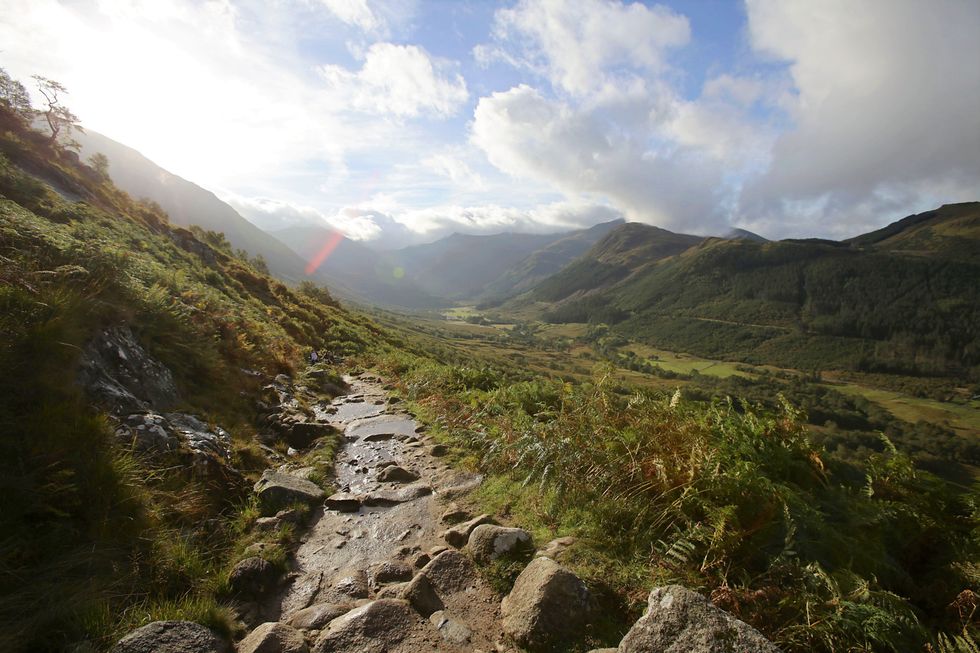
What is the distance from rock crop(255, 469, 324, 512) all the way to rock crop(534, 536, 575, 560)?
16.3 ft

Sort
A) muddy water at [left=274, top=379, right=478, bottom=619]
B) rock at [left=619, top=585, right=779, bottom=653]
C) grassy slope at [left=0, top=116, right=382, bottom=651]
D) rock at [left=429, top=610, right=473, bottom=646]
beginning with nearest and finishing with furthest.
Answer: rock at [left=619, top=585, right=779, bottom=653] → grassy slope at [left=0, top=116, right=382, bottom=651] → rock at [left=429, top=610, right=473, bottom=646] → muddy water at [left=274, top=379, right=478, bottom=619]

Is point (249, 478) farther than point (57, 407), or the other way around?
point (249, 478)

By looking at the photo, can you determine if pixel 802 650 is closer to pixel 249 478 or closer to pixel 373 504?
pixel 373 504

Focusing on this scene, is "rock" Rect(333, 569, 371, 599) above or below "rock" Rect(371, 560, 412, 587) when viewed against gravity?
below

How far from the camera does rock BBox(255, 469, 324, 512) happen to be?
7551 mm

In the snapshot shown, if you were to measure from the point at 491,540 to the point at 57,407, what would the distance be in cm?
639

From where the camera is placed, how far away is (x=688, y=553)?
4.86m

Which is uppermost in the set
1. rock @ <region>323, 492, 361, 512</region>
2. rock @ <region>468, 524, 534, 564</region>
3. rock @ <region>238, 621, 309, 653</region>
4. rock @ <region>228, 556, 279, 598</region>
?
rock @ <region>468, 524, 534, 564</region>

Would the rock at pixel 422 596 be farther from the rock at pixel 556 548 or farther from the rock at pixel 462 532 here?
the rock at pixel 556 548

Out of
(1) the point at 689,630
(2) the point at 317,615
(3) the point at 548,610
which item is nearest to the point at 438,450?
(2) the point at 317,615

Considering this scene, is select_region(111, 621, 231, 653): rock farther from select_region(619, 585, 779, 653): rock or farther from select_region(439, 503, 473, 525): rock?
select_region(619, 585, 779, 653): rock

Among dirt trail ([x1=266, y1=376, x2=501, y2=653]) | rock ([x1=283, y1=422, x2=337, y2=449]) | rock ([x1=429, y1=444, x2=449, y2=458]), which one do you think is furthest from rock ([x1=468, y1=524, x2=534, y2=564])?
rock ([x1=283, y1=422, x2=337, y2=449])

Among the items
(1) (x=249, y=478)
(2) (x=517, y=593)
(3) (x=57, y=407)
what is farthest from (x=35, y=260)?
(2) (x=517, y=593)

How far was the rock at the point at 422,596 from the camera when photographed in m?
5.05
